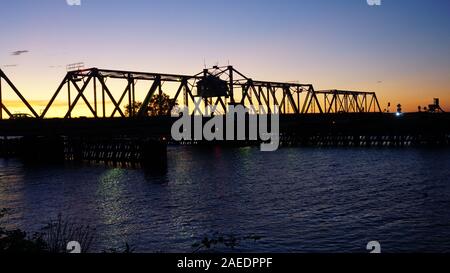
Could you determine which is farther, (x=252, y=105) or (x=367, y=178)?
(x=252, y=105)

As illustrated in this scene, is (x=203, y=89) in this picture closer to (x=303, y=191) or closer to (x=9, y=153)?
(x=9, y=153)

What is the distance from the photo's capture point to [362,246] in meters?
19.2

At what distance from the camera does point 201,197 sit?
3512 cm

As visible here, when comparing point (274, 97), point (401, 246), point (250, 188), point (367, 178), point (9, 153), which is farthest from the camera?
point (274, 97)

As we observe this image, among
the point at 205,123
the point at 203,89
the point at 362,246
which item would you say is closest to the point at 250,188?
the point at 362,246

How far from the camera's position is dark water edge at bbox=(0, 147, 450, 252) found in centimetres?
2069

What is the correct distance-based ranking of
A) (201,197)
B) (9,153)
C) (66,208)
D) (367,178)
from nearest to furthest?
(66,208) < (201,197) < (367,178) < (9,153)

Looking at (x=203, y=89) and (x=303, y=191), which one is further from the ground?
(x=203, y=89)

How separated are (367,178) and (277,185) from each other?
33.2 ft

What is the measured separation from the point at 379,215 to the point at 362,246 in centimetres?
738

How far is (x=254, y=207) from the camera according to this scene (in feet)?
Result: 97.5

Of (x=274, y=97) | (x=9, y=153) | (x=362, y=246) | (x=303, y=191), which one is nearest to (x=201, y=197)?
(x=303, y=191)

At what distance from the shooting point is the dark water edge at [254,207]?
20.7 m

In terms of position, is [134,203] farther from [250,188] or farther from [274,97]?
[274,97]
